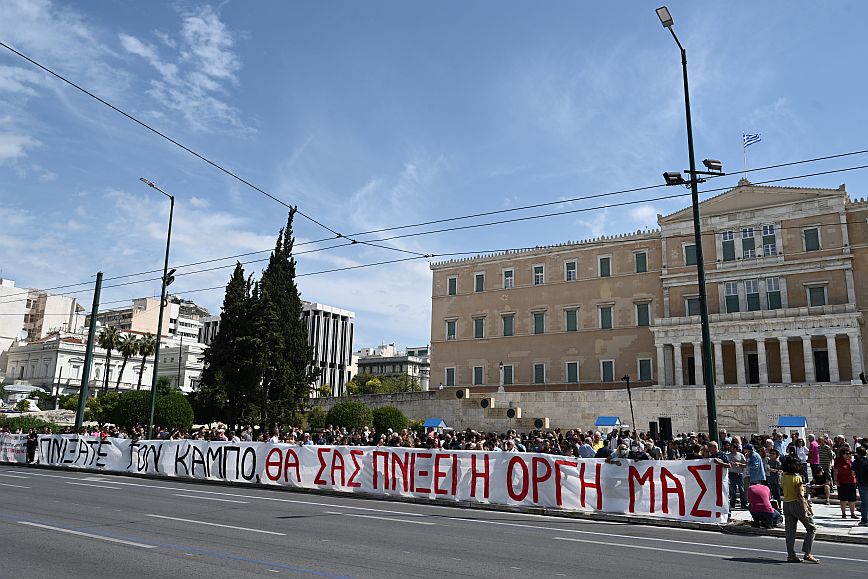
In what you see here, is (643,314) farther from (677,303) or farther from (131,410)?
(131,410)

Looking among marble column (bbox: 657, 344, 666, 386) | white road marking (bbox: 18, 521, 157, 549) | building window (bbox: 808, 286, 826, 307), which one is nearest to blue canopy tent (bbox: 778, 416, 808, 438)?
marble column (bbox: 657, 344, 666, 386)

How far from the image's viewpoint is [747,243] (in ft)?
148

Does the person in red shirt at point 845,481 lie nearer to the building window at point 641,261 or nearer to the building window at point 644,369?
the building window at point 644,369

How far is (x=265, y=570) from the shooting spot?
7.66m

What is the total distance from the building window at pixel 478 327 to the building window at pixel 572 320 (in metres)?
7.18

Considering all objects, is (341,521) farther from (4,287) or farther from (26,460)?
(4,287)

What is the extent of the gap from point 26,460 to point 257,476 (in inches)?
530

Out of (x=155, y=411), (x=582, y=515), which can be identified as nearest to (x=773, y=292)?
(x=582, y=515)

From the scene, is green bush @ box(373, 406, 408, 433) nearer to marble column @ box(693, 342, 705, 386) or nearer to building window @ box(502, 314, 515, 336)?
building window @ box(502, 314, 515, 336)

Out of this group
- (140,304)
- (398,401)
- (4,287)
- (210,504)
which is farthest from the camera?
(140,304)

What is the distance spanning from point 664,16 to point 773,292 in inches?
1353

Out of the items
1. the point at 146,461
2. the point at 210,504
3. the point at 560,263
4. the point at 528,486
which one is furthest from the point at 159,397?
the point at 560,263

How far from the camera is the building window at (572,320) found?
50.9m

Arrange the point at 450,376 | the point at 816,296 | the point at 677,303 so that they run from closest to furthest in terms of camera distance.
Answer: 1. the point at 816,296
2. the point at 677,303
3. the point at 450,376
